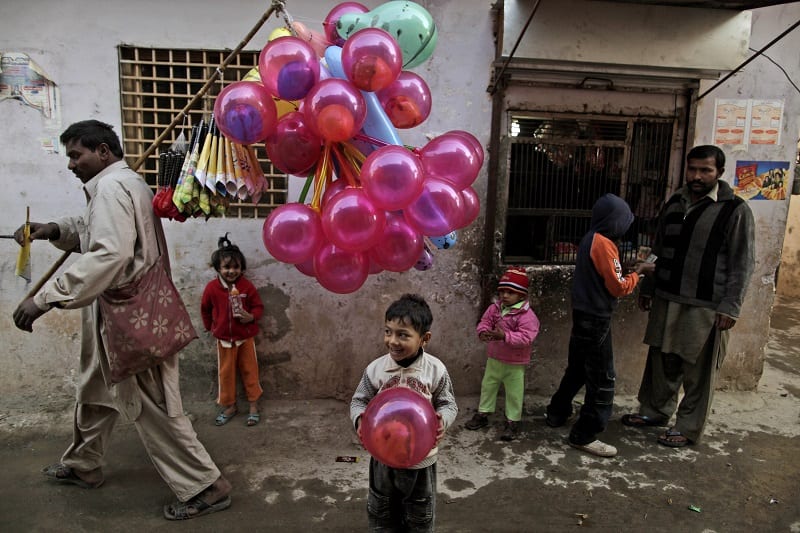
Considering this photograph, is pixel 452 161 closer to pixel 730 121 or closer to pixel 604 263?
pixel 604 263

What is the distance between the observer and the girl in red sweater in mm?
3504

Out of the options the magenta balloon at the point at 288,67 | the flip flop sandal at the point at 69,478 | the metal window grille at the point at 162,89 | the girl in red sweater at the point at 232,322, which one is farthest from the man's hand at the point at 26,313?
the metal window grille at the point at 162,89

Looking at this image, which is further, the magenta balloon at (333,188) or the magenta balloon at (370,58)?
the magenta balloon at (333,188)

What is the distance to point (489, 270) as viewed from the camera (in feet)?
12.7

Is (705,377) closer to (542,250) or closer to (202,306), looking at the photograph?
(542,250)

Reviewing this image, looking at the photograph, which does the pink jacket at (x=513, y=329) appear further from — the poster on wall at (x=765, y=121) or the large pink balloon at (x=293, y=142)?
the poster on wall at (x=765, y=121)

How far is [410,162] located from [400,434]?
0.88m

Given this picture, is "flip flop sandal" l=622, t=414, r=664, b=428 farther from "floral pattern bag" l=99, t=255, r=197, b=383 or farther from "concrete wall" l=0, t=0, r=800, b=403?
"floral pattern bag" l=99, t=255, r=197, b=383

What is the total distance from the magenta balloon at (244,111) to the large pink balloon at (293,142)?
0.29 ft

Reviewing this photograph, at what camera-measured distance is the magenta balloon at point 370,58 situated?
1.80 meters

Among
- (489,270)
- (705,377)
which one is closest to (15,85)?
(489,270)

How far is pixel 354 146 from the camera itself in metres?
2.05

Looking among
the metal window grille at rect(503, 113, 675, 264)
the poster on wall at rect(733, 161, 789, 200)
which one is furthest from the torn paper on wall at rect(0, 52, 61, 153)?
the poster on wall at rect(733, 161, 789, 200)

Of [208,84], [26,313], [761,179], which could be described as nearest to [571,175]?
[761,179]
